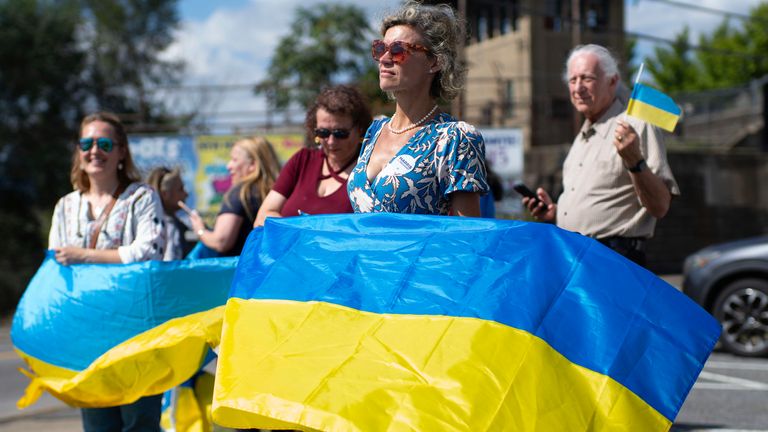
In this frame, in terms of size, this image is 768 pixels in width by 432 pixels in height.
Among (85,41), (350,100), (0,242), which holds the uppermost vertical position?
(85,41)

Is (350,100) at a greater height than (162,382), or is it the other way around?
(350,100)

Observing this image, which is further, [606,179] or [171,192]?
[171,192]

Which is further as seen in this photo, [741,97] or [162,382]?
[741,97]

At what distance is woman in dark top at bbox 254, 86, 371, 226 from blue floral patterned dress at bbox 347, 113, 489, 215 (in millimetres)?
1081

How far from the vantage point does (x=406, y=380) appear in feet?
7.59

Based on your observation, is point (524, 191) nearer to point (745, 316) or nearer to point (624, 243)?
point (624, 243)

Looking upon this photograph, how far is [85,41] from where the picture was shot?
1389 inches

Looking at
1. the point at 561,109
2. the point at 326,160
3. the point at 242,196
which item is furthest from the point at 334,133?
the point at 561,109

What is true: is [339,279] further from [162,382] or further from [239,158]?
[239,158]

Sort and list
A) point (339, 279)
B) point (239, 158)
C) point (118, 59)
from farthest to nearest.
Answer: point (118, 59) → point (239, 158) → point (339, 279)

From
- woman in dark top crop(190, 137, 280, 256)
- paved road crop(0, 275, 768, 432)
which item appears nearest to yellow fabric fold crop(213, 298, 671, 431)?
woman in dark top crop(190, 137, 280, 256)

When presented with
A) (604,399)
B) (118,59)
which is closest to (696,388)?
(604,399)

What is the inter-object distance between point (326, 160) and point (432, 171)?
139cm

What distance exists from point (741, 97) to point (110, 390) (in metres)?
32.5
